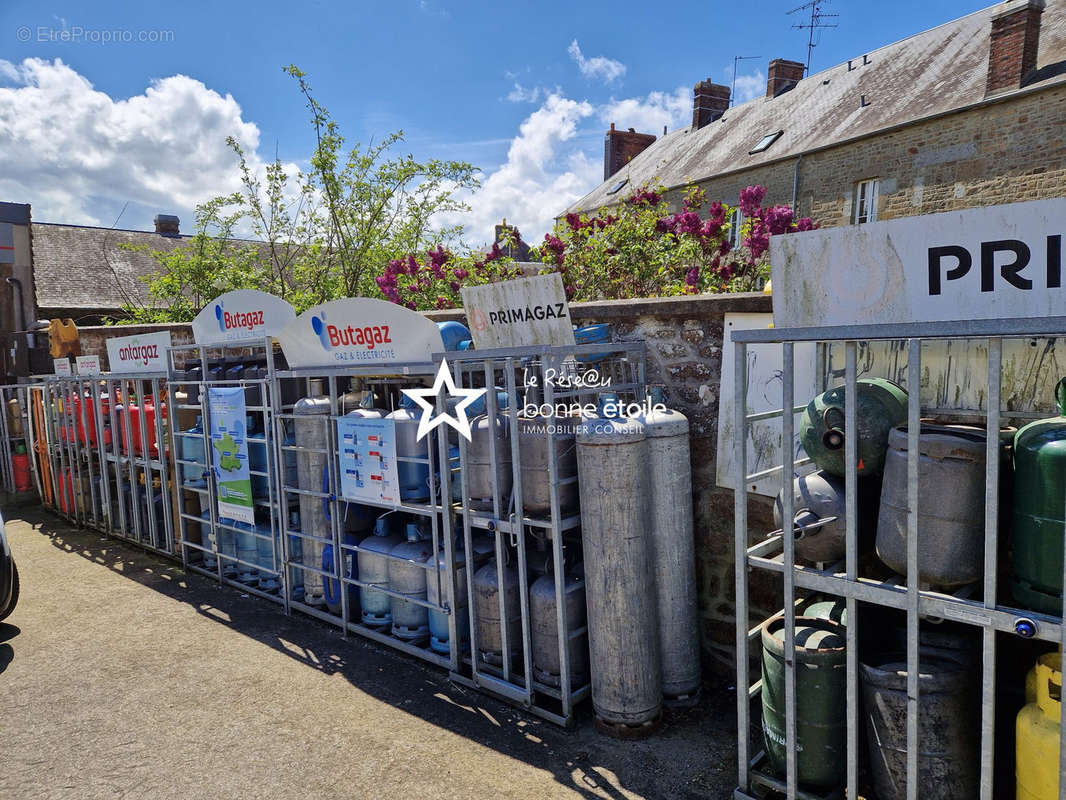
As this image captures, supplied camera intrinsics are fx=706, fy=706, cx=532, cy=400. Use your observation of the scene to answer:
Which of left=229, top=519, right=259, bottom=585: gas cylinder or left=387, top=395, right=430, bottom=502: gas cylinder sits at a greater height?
left=387, top=395, right=430, bottom=502: gas cylinder

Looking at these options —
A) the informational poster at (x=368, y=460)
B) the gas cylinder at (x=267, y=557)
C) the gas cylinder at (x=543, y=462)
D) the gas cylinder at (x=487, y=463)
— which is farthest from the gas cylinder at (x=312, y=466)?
the gas cylinder at (x=543, y=462)

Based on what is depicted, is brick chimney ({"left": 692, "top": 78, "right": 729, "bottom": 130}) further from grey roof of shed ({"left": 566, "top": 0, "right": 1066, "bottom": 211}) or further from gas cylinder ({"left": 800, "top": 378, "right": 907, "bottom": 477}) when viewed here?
gas cylinder ({"left": 800, "top": 378, "right": 907, "bottom": 477})

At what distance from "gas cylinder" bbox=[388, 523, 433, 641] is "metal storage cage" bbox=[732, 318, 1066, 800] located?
7.94ft

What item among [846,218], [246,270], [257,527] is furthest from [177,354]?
[846,218]

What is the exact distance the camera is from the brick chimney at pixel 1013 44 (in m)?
13.6

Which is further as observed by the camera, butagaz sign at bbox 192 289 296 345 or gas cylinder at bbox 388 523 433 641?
butagaz sign at bbox 192 289 296 345

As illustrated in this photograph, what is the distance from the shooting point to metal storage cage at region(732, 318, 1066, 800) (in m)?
2.44

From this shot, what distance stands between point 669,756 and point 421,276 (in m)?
6.86

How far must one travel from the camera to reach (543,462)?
13.4 ft

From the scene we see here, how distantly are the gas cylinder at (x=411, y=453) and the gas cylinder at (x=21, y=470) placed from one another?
9495 mm

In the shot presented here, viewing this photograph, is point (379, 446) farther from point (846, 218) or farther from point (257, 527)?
point (846, 218)

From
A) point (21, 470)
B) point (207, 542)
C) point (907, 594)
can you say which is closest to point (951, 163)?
point (907, 594)

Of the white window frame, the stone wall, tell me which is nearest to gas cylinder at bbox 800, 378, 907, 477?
the stone wall

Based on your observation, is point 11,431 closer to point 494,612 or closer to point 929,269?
point 494,612
